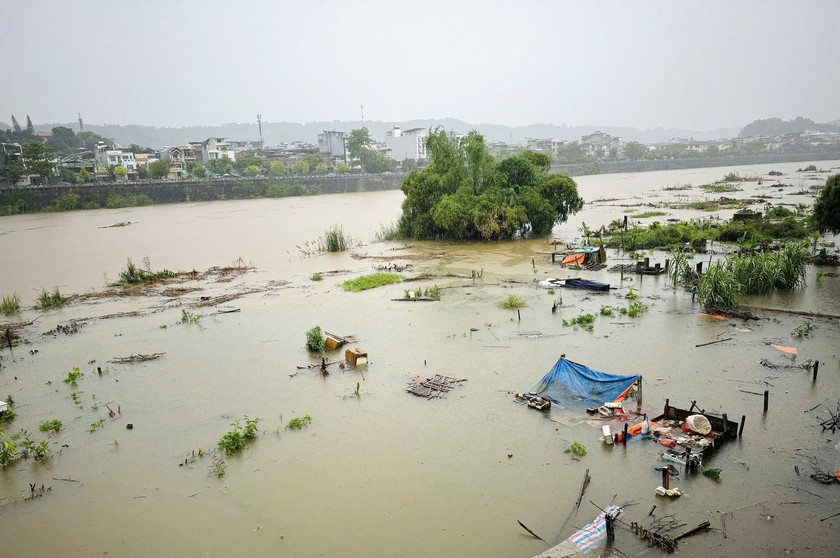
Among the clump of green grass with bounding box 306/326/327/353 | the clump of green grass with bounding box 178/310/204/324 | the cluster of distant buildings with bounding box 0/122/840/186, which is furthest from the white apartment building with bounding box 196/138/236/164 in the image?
the clump of green grass with bounding box 306/326/327/353

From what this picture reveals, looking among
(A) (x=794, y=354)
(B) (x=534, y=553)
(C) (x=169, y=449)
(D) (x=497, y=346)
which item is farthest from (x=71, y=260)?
(A) (x=794, y=354)

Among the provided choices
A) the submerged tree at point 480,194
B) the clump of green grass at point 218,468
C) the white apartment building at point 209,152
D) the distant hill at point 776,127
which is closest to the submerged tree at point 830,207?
the submerged tree at point 480,194

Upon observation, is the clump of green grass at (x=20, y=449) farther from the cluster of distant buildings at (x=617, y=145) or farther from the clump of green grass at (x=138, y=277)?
the cluster of distant buildings at (x=617, y=145)

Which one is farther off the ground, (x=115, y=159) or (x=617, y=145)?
(x=617, y=145)

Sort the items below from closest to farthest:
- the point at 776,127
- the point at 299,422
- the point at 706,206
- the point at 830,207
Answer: the point at 299,422 < the point at 830,207 < the point at 706,206 < the point at 776,127

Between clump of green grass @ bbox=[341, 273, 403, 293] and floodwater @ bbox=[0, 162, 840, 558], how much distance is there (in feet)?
1.88

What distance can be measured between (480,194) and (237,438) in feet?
59.0

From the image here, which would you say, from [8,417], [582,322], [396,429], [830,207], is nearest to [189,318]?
[8,417]

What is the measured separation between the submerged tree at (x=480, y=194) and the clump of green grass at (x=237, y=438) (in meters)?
15.9

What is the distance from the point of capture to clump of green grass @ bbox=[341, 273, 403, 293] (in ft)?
55.8

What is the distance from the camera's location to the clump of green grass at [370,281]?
1702 centimetres

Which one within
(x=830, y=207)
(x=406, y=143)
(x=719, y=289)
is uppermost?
(x=406, y=143)

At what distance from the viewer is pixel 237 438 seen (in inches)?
320

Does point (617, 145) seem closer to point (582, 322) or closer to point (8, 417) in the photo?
point (582, 322)
